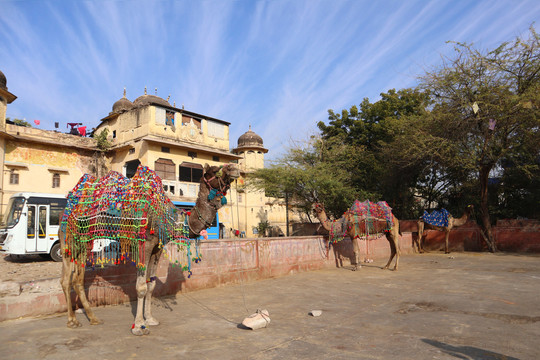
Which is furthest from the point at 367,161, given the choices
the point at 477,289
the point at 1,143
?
the point at 1,143

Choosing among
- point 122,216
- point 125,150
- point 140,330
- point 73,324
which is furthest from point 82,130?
point 140,330

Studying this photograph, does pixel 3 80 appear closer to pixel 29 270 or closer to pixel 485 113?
pixel 29 270

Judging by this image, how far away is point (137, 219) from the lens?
5598 mm

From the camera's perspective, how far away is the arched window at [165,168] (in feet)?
82.9

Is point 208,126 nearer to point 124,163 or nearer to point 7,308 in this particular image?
point 124,163

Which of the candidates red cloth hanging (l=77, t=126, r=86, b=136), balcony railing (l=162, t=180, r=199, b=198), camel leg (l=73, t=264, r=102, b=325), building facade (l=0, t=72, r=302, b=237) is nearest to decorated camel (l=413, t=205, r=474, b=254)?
building facade (l=0, t=72, r=302, b=237)

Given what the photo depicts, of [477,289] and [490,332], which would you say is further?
[477,289]

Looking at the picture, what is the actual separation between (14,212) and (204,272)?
10.1 meters

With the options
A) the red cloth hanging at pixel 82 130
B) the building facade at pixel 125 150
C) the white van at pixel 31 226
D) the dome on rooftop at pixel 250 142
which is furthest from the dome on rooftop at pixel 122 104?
the white van at pixel 31 226

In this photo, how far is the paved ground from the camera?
430cm

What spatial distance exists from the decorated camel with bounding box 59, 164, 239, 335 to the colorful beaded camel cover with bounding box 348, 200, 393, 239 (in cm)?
767

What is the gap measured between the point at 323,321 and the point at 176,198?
21078mm

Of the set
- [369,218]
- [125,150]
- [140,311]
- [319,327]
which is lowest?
[319,327]

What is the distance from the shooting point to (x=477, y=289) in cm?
827
